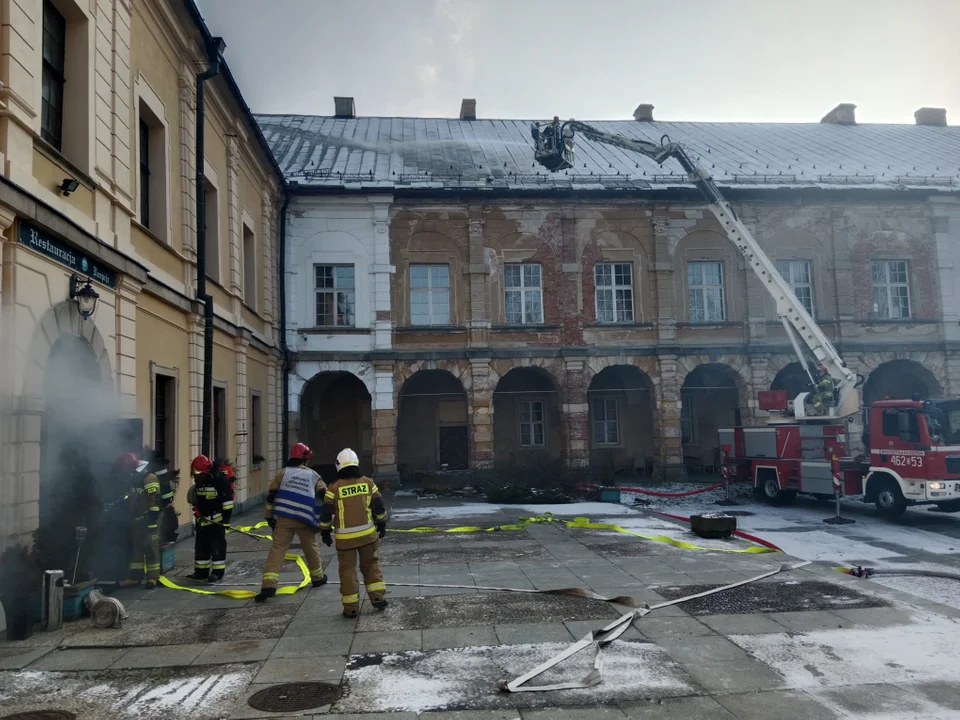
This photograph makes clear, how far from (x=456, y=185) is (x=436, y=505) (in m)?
10.2

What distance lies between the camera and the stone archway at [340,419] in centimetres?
2566

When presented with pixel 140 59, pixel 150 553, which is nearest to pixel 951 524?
pixel 150 553

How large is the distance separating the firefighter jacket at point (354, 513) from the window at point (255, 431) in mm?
11603

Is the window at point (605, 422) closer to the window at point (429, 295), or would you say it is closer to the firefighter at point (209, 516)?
the window at point (429, 295)

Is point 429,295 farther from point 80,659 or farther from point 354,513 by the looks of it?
point 80,659

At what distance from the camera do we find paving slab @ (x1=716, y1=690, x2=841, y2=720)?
5074mm

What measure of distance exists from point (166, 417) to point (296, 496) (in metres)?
5.30

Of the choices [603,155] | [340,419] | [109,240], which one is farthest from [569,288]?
[109,240]

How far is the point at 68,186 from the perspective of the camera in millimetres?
8562

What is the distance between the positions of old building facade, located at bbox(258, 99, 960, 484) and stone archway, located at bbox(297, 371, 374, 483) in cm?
5

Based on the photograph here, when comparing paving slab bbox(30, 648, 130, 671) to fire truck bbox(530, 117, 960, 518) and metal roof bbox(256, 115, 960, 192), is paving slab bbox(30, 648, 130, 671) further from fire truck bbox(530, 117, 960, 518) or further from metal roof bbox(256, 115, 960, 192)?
metal roof bbox(256, 115, 960, 192)

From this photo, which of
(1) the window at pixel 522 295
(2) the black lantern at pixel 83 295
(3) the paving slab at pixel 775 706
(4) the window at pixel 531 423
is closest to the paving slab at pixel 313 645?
(3) the paving slab at pixel 775 706

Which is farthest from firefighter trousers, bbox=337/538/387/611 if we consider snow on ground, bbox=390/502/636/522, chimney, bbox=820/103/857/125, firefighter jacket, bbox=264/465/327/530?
chimney, bbox=820/103/857/125

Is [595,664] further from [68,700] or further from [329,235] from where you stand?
[329,235]
